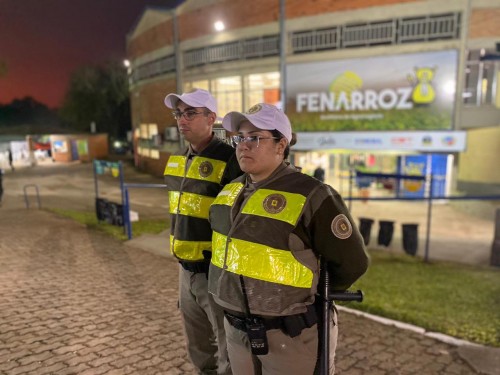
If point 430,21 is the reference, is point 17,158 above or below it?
below

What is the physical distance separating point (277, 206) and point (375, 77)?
1624 cm

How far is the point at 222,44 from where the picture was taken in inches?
811

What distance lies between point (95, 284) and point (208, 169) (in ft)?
12.7

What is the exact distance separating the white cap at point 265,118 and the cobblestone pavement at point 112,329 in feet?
8.10

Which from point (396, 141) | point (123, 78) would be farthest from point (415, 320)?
point (123, 78)

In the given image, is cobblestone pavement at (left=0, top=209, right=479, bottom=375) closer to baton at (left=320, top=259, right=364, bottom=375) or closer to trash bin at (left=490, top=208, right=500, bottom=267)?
baton at (left=320, top=259, right=364, bottom=375)

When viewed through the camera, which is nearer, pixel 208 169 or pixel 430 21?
pixel 208 169

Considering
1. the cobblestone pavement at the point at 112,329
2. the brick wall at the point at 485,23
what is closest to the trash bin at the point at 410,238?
the cobblestone pavement at the point at 112,329

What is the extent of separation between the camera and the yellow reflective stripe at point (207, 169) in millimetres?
2775

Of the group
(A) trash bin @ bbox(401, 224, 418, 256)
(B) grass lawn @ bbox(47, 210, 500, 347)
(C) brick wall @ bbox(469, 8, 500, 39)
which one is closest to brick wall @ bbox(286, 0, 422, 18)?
(C) brick wall @ bbox(469, 8, 500, 39)

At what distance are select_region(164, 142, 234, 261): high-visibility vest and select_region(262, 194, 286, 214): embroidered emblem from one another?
0.80m

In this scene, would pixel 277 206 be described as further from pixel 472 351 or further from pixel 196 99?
pixel 472 351

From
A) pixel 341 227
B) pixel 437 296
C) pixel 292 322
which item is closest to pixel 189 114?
pixel 341 227

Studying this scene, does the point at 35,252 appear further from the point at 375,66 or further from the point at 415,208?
the point at 375,66
